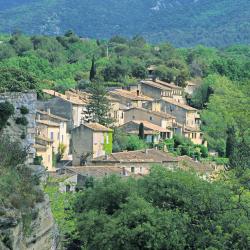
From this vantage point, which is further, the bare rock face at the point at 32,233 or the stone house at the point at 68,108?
the stone house at the point at 68,108

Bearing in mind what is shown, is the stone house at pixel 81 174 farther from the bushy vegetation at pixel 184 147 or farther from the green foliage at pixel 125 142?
the bushy vegetation at pixel 184 147

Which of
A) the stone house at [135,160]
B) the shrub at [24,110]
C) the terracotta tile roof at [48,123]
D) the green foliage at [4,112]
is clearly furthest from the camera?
the terracotta tile roof at [48,123]

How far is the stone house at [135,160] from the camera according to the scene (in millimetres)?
64125

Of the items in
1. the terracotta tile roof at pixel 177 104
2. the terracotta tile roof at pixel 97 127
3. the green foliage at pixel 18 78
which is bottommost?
the terracotta tile roof at pixel 97 127

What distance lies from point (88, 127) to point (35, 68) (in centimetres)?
3357

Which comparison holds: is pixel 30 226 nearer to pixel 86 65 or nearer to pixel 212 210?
pixel 212 210

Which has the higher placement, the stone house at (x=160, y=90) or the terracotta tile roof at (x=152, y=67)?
the terracotta tile roof at (x=152, y=67)

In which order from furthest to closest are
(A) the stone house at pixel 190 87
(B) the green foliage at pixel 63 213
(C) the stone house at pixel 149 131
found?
(A) the stone house at pixel 190 87
(C) the stone house at pixel 149 131
(B) the green foliage at pixel 63 213

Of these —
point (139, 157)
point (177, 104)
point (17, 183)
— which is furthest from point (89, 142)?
point (17, 183)

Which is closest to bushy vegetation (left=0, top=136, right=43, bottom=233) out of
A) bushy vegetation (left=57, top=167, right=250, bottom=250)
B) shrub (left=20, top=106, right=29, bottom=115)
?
shrub (left=20, top=106, right=29, bottom=115)

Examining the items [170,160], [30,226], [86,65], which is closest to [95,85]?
[170,160]

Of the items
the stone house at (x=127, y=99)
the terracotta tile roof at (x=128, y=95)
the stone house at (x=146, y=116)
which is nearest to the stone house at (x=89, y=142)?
the stone house at (x=146, y=116)

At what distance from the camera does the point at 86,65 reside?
11356 centimetres

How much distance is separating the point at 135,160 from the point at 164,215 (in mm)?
32883
